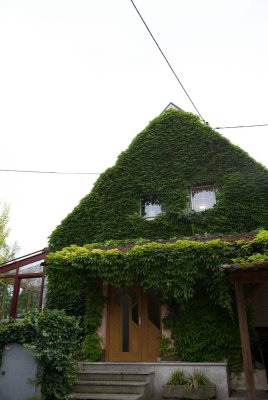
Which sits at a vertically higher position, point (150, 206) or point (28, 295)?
point (150, 206)

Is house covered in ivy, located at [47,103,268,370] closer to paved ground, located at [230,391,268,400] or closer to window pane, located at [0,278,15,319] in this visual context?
paved ground, located at [230,391,268,400]

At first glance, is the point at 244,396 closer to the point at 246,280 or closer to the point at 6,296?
the point at 246,280

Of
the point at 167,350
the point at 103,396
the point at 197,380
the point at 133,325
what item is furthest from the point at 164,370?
the point at 103,396

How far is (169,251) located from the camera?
880 cm

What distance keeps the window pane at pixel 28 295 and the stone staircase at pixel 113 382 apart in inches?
193

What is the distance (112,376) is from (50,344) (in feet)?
7.25

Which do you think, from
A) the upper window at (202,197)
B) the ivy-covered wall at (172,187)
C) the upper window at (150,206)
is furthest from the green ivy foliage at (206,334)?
the upper window at (150,206)

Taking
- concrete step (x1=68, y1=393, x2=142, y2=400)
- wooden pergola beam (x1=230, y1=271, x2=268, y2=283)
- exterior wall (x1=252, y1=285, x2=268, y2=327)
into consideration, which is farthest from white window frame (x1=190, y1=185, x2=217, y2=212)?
concrete step (x1=68, y1=393, x2=142, y2=400)

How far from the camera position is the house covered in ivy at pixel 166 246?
28.2 ft

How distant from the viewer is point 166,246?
29.2 ft

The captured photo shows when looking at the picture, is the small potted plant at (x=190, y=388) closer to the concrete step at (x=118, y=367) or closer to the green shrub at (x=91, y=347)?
the concrete step at (x=118, y=367)

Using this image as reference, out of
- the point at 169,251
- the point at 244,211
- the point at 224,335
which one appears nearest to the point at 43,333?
the point at 169,251

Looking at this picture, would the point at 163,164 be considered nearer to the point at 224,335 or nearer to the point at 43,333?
the point at 224,335

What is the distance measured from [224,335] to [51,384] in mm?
4448
